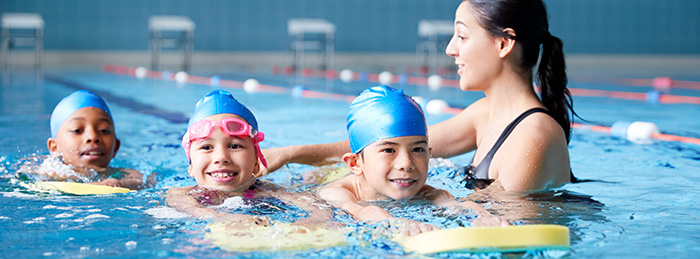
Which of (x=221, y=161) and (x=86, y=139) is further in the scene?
(x=86, y=139)

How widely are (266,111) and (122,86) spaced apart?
3.55 metres

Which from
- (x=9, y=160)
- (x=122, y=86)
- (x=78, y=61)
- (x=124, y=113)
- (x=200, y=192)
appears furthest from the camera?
(x=78, y=61)

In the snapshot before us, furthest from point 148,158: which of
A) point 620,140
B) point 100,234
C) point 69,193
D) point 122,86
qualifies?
point 122,86

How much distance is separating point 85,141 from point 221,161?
114 cm

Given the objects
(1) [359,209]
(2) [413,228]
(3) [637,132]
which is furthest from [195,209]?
(3) [637,132]

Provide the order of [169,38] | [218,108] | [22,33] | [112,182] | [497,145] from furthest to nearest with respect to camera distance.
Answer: [169,38] < [22,33] < [112,182] < [497,145] < [218,108]

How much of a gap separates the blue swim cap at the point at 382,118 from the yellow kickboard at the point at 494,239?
587 mm

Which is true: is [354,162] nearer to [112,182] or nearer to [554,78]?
[554,78]

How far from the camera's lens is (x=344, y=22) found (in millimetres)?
15914

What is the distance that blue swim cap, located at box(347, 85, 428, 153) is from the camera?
2.44 meters

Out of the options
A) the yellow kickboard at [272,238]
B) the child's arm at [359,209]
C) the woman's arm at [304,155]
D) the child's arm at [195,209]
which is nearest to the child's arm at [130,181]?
the child's arm at [195,209]

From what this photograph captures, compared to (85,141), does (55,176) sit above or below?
below

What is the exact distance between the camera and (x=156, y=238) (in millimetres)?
2152

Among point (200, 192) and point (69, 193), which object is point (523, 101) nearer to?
point (200, 192)
